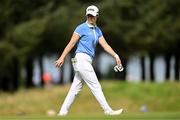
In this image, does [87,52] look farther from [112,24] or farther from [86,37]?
[112,24]

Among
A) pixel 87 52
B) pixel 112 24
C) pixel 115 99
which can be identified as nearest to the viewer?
pixel 87 52

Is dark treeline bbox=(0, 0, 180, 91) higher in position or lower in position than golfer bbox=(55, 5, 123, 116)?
lower

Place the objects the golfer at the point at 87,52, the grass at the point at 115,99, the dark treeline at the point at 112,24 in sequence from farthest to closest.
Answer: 1. the dark treeline at the point at 112,24
2. the grass at the point at 115,99
3. the golfer at the point at 87,52

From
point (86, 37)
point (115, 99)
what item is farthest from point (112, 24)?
point (86, 37)

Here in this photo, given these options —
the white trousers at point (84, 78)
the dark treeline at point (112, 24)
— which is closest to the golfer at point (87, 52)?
the white trousers at point (84, 78)

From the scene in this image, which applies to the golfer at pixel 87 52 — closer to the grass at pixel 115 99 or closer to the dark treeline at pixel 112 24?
the grass at pixel 115 99

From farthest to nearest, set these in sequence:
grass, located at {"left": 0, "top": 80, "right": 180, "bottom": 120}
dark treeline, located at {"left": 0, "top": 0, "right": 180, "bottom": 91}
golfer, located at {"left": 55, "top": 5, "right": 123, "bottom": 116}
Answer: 1. dark treeline, located at {"left": 0, "top": 0, "right": 180, "bottom": 91}
2. grass, located at {"left": 0, "top": 80, "right": 180, "bottom": 120}
3. golfer, located at {"left": 55, "top": 5, "right": 123, "bottom": 116}

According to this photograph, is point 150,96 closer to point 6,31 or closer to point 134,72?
point 6,31

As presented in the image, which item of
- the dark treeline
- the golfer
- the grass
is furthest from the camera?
the dark treeline

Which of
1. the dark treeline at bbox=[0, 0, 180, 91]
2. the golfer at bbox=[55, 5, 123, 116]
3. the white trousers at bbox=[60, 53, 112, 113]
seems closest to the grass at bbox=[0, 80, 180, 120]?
the dark treeline at bbox=[0, 0, 180, 91]

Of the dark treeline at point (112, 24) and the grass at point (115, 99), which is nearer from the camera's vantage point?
the grass at point (115, 99)

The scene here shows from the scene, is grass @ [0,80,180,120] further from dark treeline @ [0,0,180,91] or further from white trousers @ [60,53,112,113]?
white trousers @ [60,53,112,113]

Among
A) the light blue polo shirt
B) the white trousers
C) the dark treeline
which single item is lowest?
the dark treeline

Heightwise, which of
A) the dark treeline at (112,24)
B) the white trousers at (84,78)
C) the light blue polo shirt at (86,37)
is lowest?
the dark treeline at (112,24)
